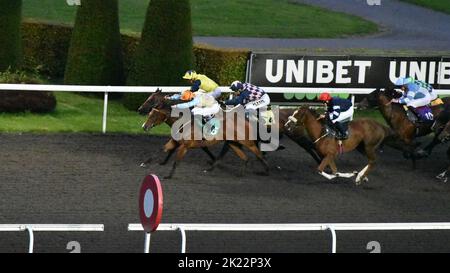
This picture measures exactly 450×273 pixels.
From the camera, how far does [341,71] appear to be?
18.2 meters

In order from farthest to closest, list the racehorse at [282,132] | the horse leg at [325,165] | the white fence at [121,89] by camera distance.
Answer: the white fence at [121,89] → the racehorse at [282,132] → the horse leg at [325,165]

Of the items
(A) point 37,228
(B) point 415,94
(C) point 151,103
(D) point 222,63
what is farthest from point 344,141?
(A) point 37,228

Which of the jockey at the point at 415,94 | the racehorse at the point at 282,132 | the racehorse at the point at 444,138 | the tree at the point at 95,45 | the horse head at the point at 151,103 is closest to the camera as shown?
the racehorse at the point at 444,138

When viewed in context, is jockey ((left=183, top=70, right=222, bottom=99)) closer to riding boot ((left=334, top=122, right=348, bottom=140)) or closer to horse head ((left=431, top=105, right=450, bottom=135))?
riding boot ((left=334, top=122, right=348, bottom=140))

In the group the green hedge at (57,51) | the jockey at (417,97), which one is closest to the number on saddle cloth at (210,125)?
the jockey at (417,97)

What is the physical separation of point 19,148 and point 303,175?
3.67m

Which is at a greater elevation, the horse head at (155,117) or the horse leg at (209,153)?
the horse head at (155,117)

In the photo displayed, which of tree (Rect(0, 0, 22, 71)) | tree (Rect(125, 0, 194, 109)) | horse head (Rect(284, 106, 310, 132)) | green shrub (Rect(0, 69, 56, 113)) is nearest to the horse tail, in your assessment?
horse head (Rect(284, 106, 310, 132))

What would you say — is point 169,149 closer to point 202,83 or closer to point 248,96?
point 202,83

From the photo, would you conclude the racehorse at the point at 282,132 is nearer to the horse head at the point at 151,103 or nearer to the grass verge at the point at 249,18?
the horse head at the point at 151,103

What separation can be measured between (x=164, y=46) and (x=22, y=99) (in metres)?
2.15

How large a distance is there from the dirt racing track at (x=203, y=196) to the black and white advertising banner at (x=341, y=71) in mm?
1275

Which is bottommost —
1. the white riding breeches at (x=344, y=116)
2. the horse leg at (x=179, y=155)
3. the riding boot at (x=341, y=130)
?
the horse leg at (x=179, y=155)

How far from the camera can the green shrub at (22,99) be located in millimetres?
17031
